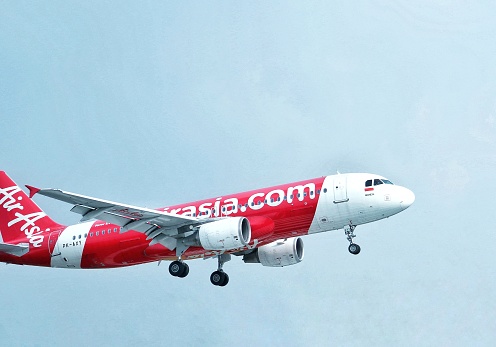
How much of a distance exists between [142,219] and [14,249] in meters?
9.91

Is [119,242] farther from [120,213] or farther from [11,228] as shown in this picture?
[11,228]

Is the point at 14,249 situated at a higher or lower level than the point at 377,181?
lower

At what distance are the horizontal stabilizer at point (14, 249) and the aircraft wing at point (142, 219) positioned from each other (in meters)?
8.00

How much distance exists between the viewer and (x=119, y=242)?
54.8 metres

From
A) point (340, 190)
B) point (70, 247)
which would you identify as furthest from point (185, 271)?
point (340, 190)

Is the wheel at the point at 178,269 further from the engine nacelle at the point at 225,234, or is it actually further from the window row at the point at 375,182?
the window row at the point at 375,182

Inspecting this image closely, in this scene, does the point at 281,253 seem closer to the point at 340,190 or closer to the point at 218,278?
the point at 218,278

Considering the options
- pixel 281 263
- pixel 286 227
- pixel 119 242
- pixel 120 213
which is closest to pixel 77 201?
pixel 120 213

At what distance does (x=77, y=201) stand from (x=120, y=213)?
12.9 ft

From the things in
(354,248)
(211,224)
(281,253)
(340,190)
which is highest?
(340,190)

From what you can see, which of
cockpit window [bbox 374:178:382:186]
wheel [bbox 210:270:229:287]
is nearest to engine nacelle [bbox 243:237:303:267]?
wheel [bbox 210:270:229:287]

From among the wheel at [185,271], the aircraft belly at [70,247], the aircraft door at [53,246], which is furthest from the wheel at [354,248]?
the aircraft door at [53,246]

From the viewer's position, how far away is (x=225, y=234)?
50.0 m

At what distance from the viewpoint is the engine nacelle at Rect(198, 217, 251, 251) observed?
4988 cm
